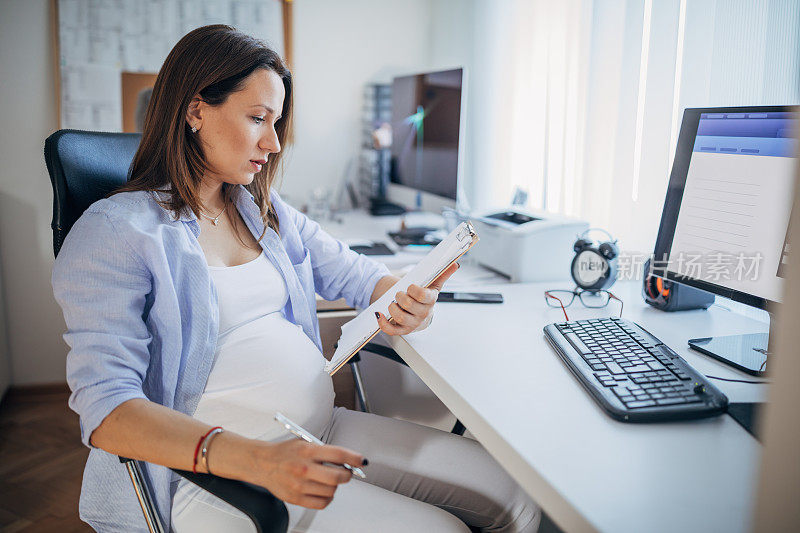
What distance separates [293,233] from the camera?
140cm

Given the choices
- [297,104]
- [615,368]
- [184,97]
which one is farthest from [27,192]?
[615,368]

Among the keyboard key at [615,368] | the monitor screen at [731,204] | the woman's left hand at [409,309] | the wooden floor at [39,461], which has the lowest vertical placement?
the wooden floor at [39,461]

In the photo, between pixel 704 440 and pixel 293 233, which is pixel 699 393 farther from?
pixel 293 233

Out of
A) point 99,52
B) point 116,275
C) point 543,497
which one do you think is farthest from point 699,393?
point 99,52

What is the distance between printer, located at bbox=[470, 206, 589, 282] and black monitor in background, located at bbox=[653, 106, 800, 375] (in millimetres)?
378

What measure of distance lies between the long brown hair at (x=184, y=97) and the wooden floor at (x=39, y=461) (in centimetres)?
126

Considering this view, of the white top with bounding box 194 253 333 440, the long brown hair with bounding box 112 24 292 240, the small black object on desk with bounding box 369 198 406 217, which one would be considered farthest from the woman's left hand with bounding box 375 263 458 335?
the small black object on desk with bounding box 369 198 406 217

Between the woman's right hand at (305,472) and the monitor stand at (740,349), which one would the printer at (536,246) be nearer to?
the monitor stand at (740,349)

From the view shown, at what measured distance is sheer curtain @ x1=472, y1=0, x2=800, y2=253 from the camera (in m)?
1.33

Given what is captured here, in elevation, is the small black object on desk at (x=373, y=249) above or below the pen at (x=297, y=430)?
above

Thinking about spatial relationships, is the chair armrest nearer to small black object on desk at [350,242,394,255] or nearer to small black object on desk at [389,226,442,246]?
small black object on desk at [350,242,394,255]

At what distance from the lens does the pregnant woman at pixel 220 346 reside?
2.88 ft

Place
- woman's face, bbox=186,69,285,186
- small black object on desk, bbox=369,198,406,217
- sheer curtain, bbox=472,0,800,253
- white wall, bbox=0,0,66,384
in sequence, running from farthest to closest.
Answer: small black object on desk, bbox=369,198,406,217 < white wall, bbox=0,0,66,384 < sheer curtain, bbox=472,0,800,253 < woman's face, bbox=186,69,285,186

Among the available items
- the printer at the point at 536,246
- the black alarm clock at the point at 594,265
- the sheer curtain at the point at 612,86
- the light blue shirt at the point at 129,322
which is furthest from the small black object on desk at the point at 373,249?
the light blue shirt at the point at 129,322
